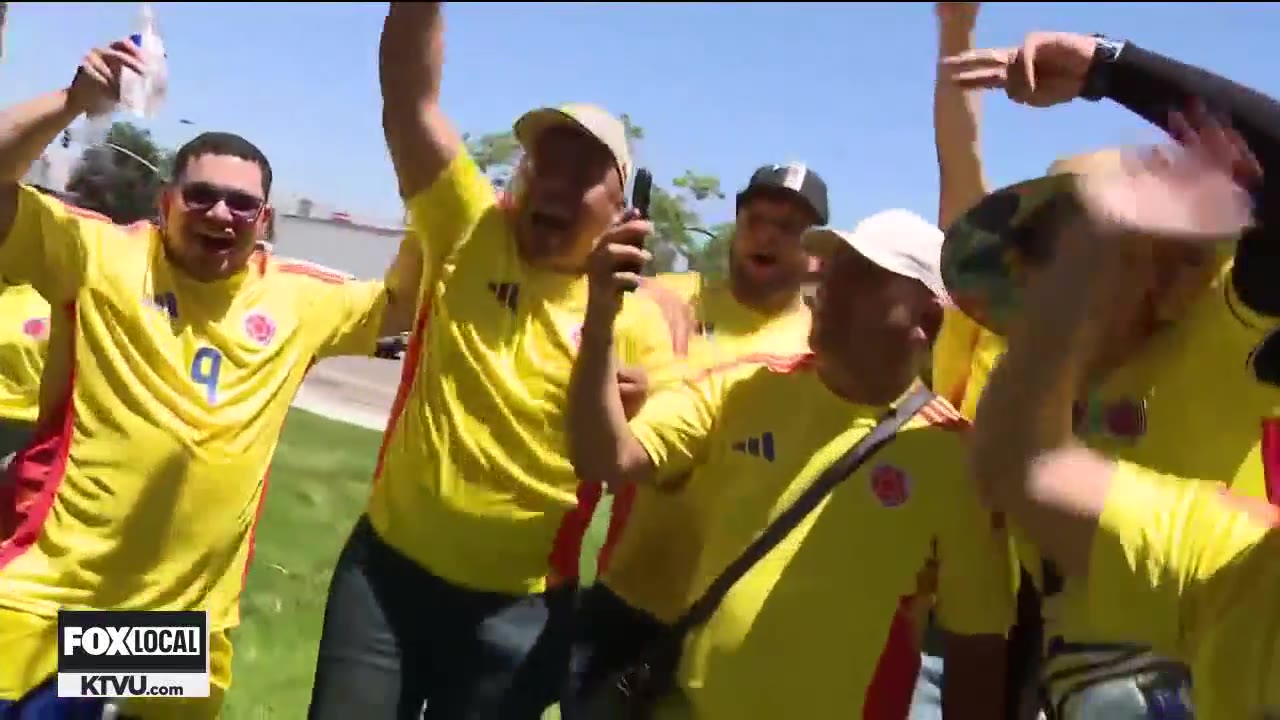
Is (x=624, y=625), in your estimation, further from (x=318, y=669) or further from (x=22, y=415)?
(x=22, y=415)

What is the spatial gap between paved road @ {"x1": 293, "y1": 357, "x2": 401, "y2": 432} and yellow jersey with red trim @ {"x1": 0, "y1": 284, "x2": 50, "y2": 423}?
834 cm

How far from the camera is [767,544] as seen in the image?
2273 mm

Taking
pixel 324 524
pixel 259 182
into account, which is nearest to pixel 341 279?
pixel 259 182

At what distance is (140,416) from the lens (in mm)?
3092

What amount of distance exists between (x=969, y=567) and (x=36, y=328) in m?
3.88

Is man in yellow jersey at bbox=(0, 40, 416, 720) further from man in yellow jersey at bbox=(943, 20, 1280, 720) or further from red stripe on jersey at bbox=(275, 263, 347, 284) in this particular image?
man in yellow jersey at bbox=(943, 20, 1280, 720)

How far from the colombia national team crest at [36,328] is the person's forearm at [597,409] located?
10.1 feet

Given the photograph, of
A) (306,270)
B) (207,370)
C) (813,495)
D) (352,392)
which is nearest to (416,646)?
(207,370)

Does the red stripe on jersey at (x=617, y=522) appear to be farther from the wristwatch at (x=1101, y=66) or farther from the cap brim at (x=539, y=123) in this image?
the wristwatch at (x=1101, y=66)

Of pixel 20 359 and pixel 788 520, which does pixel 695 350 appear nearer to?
pixel 788 520

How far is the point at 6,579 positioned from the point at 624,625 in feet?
5.64

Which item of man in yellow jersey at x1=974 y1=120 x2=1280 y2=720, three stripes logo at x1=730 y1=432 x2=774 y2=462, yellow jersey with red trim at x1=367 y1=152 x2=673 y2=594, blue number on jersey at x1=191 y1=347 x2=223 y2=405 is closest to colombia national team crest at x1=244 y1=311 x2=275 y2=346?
blue number on jersey at x1=191 y1=347 x2=223 y2=405

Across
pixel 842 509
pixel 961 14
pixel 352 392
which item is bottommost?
pixel 352 392

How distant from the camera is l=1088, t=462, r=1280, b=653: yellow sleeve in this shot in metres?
1.59
